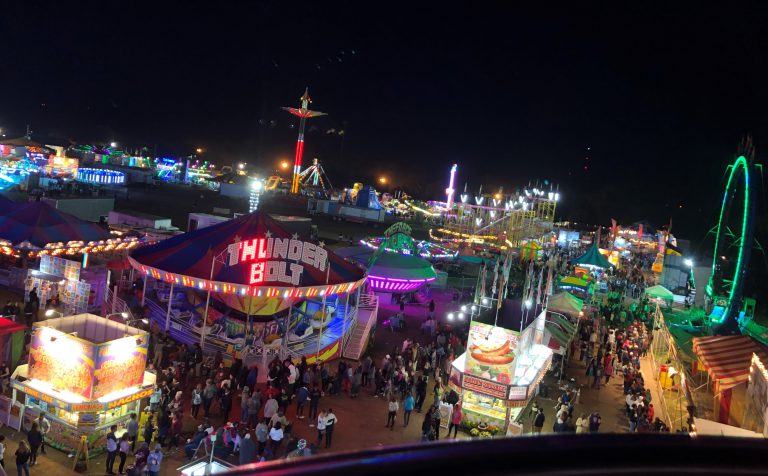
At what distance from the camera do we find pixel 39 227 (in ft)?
80.6

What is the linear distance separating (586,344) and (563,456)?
24.5 meters

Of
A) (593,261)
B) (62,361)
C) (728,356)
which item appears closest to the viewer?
(62,361)

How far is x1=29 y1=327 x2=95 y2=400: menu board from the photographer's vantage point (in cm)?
1203

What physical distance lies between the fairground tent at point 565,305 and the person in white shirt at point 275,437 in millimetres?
14875

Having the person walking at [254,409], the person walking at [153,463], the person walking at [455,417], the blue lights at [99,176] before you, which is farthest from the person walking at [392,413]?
the blue lights at [99,176]

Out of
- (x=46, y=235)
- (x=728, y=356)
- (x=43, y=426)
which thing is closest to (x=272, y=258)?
(x=43, y=426)

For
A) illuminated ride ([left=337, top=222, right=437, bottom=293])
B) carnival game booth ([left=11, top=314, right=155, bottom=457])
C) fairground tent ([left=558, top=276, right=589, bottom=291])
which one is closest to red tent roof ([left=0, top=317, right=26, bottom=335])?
carnival game booth ([left=11, top=314, right=155, bottom=457])

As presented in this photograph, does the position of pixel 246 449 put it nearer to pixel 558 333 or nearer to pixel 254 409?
pixel 254 409

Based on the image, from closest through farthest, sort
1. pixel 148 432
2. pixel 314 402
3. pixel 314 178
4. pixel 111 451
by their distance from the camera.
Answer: pixel 111 451 < pixel 148 432 < pixel 314 402 < pixel 314 178

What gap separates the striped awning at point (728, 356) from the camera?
15891mm

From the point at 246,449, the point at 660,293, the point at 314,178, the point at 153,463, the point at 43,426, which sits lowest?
the point at 43,426

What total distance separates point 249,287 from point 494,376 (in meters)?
8.12

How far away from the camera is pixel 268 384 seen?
50.3 ft

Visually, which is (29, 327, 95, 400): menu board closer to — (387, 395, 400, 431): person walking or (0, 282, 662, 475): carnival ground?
(0, 282, 662, 475): carnival ground
